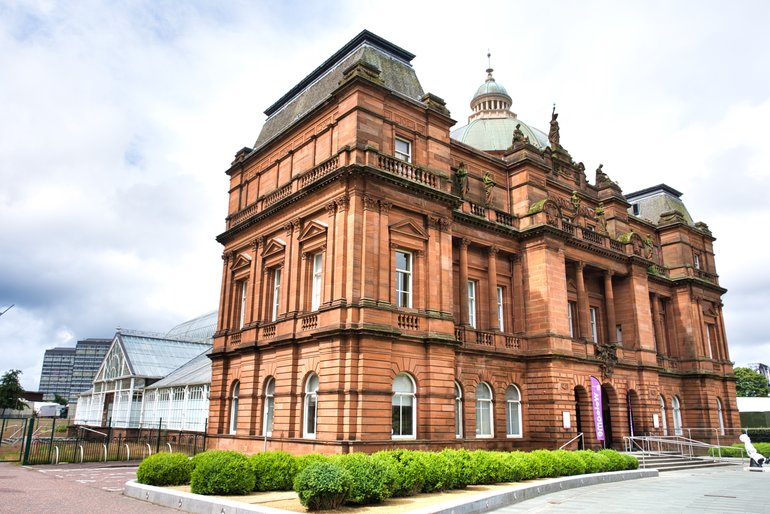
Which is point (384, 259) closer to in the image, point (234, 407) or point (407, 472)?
point (407, 472)

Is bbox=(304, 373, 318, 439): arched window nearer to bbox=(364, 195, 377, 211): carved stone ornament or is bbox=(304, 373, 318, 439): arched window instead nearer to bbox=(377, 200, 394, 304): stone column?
bbox=(377, 200, 394, 304): stone column

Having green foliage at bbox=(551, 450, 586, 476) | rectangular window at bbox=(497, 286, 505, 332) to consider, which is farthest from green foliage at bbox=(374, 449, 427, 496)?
rectangular window at bbox=(497, 286, 505, 332)

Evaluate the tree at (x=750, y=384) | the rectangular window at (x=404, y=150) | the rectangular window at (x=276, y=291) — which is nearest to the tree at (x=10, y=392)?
the rectangular window at (x=276, y=291)

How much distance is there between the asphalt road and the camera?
14.1 m

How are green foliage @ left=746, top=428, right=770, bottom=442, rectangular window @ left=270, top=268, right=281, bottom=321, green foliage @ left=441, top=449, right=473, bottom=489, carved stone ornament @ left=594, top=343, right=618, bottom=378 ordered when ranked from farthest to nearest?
green foliage @ left=746, top=428, right=770, bottom=442, carved stone ornament @ left=594, top=343, right=618, bottom=378, rectangular window @ left=270, top=268, right=281, bottom=321, green foliage @ left=441, top=449, right=473, bottom=489

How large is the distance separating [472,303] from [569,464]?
421 inches

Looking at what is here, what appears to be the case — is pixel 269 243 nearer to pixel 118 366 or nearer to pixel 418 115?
pixel 418 115

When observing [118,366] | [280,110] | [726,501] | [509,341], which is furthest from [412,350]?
[118,366]

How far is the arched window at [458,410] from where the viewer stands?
26.7 m

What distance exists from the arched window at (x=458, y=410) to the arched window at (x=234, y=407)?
11.2 metres

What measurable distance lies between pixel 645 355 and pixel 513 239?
12294 mm

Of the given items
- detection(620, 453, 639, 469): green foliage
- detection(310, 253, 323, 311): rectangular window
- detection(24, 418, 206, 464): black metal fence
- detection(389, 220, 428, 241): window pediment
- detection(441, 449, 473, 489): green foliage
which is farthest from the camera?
detection(24, 418, 206, 464): black metal fence

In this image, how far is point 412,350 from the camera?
2367cm

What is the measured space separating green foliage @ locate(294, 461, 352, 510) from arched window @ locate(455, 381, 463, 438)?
14.1 metres
